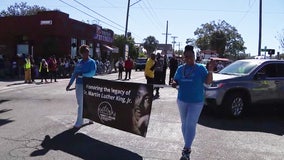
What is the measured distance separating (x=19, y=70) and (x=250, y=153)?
22495 millimetres

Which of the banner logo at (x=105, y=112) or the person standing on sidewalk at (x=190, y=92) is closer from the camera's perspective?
the person standing on sidewalk at (x=190, y=92)

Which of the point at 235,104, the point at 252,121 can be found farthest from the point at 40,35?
the point at 252,121

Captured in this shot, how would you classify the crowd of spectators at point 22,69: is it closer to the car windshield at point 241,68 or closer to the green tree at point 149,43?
the car windshield at point 241,68

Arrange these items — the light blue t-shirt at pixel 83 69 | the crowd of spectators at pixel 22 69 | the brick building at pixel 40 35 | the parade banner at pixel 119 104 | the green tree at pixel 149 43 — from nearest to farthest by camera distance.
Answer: the parade banner at pixel 119 104, the light blue t-shirt at pixel 83 69, the crowd of spectators at pixel 22 69, the brick building at pixel 40 35, the green tree at pixel 149 43

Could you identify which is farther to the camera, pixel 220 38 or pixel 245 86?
pixel 220 38

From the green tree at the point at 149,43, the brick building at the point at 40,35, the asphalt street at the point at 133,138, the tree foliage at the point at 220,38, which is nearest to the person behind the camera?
the asphalt street at the point at 133,138

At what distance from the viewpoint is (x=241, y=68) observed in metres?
11.3

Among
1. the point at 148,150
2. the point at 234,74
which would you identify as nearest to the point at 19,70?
the point at 234,74

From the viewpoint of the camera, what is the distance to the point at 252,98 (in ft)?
35.6

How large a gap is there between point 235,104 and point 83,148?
5270 millimetres

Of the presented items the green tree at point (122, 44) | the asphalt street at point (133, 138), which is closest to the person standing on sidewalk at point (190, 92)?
the asphalt street at point (133, 138)

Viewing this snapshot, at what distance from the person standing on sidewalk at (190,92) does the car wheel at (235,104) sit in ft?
14.9

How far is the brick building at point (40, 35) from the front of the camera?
34.1 m

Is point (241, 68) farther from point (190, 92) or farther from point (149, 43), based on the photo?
point (149, 43)
